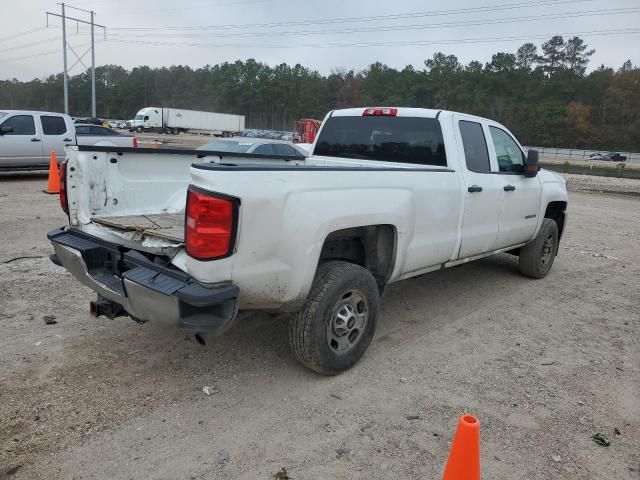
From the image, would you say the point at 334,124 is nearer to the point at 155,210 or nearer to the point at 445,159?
the point at 445,159

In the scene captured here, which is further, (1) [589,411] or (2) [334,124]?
(2) [334,124]

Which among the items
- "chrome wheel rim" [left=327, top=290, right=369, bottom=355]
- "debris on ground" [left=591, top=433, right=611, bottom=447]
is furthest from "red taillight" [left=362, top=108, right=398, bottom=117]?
"debris on ground" [left=591, top=433, right=611, bottom=447]

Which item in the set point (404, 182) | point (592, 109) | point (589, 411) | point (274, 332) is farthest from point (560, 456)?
point (592, 109)

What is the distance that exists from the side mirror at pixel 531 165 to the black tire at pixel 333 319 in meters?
2.63

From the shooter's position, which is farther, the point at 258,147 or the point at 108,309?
the point at 258,147

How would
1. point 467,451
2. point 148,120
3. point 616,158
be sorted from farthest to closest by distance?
point 616,158 → point 148,120 → point 467,451

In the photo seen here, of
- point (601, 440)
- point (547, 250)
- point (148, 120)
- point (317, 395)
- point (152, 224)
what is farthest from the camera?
point (148, 120)

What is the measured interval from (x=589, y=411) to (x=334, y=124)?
140 inches

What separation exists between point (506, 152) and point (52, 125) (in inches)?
505

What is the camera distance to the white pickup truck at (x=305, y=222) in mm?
2799

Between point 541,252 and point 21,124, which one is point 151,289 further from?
point 21,124

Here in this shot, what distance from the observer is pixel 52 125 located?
1388cm

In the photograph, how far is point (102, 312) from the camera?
139 inches

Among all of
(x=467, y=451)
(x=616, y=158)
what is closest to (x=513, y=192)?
(x=467, y=451)
